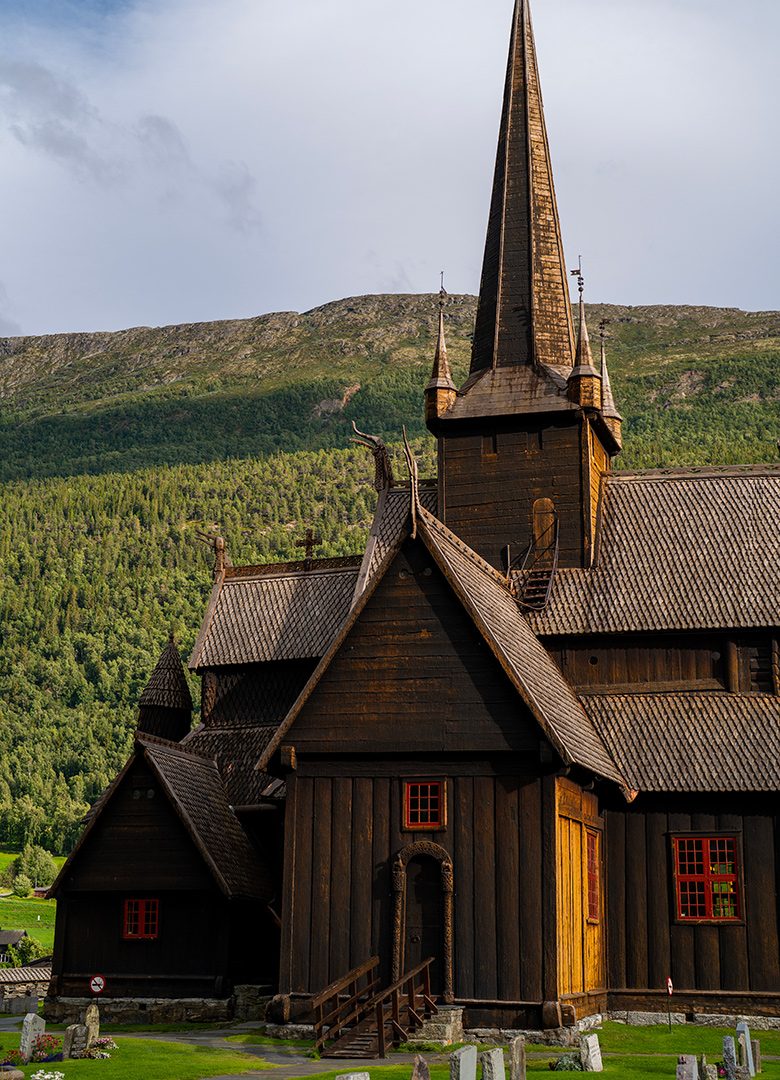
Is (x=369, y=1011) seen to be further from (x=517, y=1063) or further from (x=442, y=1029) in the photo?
(x=517, y=1063)

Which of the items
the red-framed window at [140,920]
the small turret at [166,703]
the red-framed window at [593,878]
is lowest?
the red-framed window at [140,920]

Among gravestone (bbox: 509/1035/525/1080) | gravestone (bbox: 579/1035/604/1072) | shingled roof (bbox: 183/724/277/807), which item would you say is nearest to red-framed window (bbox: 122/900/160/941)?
shingled roof (bbox: 183/724/277/807)

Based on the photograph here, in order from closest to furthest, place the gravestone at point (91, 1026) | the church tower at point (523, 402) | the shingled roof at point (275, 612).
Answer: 1. the gravestone at point (91, 1026)
2. the church tower at point (523, 402)
3. the shingled roof at point (275, 612)

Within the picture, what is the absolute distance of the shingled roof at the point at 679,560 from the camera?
109 ft

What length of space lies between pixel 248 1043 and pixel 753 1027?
10.6 m

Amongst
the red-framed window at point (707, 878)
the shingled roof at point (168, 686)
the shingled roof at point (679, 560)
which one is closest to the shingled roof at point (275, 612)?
the shingled roof at point (168, 686)

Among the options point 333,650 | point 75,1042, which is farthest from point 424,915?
point 75,1042

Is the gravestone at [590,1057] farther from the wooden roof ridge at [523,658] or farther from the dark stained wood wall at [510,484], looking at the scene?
the dark stained wood wall at [510,484]

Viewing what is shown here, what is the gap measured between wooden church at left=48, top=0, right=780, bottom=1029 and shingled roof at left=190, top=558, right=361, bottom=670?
9cm

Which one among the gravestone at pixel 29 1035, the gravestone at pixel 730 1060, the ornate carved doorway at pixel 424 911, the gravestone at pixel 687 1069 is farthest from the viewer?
the ornate carved doorway at pixel 424 911

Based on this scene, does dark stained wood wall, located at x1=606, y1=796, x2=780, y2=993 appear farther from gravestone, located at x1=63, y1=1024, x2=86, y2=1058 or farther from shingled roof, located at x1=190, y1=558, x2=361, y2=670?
gravestone, located at x1=63, y1=1024, x2=86, y2=1058

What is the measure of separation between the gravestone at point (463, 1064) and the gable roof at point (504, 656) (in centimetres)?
981

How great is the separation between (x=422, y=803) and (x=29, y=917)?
85837 millimetres

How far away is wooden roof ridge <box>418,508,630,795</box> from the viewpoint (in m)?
27.0
